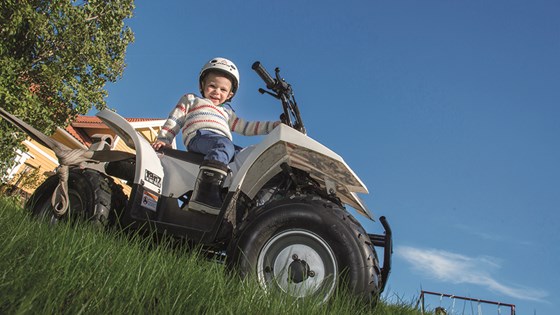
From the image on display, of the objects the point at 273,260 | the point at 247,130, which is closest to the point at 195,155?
the point at 247,130

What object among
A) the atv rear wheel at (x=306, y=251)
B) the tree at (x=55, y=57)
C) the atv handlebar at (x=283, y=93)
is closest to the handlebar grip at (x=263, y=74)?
the atv handlebar at (x=283, y=93)

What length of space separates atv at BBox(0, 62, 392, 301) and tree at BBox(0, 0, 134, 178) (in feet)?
35.1

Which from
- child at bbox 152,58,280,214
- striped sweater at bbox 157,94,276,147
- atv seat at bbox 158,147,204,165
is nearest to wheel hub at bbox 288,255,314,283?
child at bbox 152,58,280,214

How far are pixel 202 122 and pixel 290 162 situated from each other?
1.23 meters

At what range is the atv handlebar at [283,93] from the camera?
394cm

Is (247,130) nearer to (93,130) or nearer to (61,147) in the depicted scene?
(61,147)

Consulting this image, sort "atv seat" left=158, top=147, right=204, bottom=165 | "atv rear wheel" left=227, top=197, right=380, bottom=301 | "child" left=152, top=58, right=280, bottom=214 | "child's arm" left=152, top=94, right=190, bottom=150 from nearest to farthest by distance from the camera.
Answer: "atv rear wheel" left=227, top=197, right=380, bottom=301, "child" left=152, top=58, right=280, bottom=214, "atv seat" left=158, top=147, right=204, bottom=165, "child's arm" left=152, top=94, right=190, bottom=150

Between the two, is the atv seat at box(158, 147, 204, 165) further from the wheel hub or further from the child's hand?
the wheel hub

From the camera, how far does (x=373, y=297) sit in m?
2.88

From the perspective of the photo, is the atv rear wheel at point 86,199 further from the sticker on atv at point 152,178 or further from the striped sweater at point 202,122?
the striped sweater at point 202,122

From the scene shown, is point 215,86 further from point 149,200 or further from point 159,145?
point 149,200

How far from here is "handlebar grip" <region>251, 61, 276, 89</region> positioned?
393cm

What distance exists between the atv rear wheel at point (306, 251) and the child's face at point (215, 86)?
196 centimetres

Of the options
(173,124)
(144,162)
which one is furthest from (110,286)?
(173,124)
